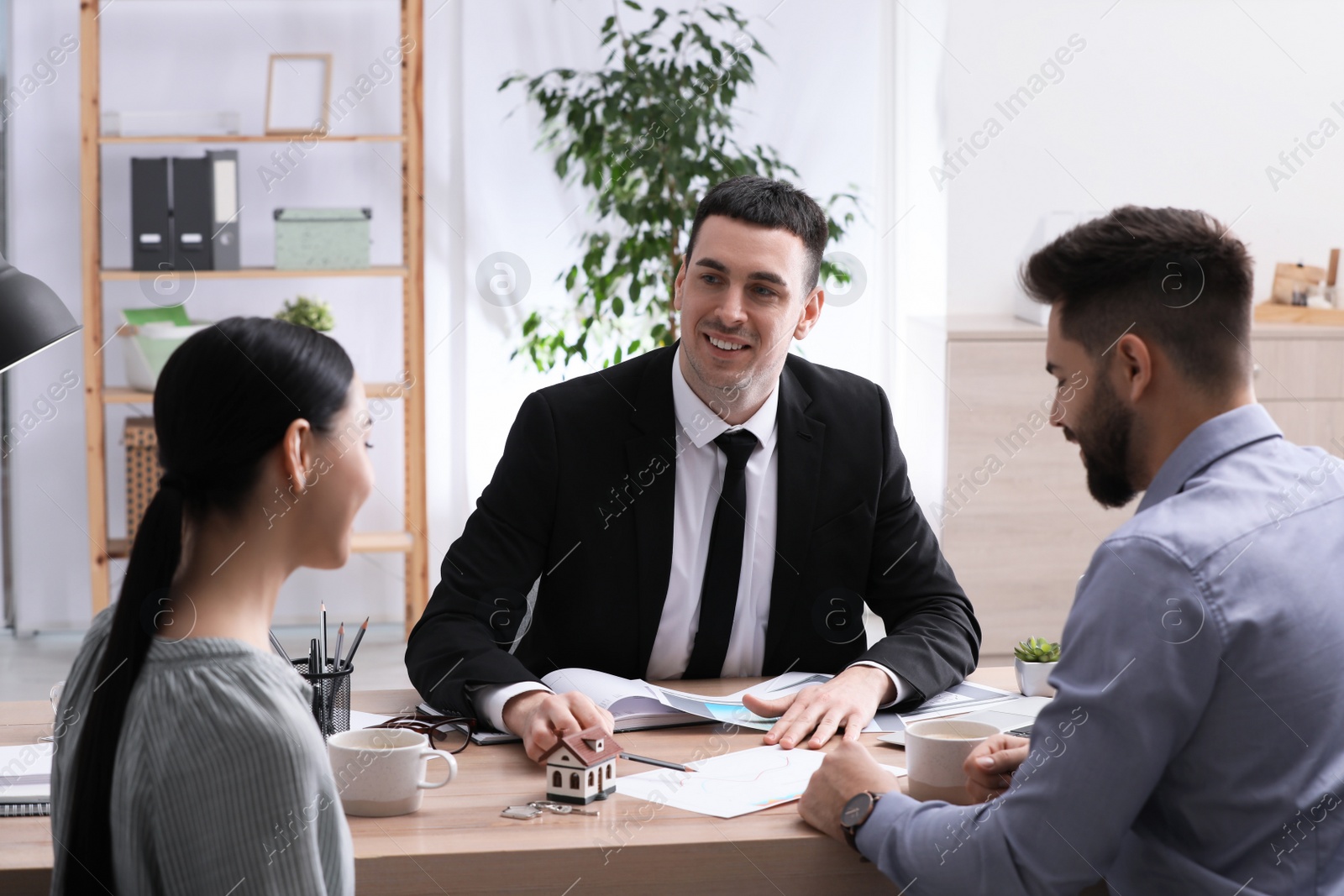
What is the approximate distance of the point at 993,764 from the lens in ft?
4.29

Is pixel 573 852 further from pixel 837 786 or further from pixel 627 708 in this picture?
pixel 627 708

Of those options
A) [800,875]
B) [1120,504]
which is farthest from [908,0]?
[800,875]

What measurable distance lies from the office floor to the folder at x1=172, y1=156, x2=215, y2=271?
1.30m

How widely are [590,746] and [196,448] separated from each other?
549 millimetres

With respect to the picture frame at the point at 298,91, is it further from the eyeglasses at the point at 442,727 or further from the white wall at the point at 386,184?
the eyeglasses at the point at 442,727

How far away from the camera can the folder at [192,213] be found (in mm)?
4086

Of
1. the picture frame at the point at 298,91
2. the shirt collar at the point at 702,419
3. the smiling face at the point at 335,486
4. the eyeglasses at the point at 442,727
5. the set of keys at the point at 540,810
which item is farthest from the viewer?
the picture frame at the point at 298,91

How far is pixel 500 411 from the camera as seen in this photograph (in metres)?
4.59

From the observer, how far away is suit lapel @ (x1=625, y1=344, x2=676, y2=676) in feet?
6.31

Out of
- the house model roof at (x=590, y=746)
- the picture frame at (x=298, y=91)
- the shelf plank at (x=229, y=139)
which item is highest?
the picture frame at (x=298, y=91)

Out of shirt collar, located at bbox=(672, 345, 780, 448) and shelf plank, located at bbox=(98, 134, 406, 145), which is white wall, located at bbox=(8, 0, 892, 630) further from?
shirt collar, located at bbox=(672, 345, 780, 448)

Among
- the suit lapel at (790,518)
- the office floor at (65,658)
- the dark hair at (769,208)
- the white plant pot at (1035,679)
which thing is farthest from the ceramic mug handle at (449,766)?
the office floor at (65,658)

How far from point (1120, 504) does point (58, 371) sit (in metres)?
4.01

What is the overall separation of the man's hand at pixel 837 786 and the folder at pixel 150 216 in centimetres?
346
